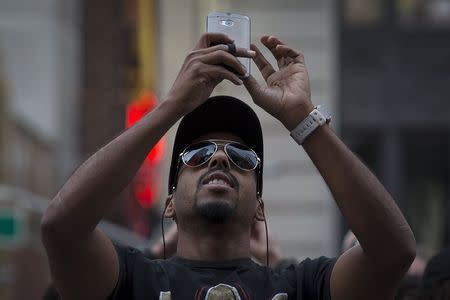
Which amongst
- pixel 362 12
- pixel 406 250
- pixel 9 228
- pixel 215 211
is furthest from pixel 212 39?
pixel 362 12

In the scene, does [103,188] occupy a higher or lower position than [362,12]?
higher

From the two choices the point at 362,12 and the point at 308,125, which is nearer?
the point at 308,125

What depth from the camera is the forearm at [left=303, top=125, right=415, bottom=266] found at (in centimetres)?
450

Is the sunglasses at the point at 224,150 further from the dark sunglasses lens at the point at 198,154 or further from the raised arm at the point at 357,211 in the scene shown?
the raised arm at the point at 357,211

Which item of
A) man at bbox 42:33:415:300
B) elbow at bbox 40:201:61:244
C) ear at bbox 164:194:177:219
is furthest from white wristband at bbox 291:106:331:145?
elbow at bbox 40:201:61:244

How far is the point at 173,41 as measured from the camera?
55.5 ft

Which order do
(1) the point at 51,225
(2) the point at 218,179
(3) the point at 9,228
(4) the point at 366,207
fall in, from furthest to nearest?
(3) the point at 9,228 → (2) the point at 218,179 → (4) the point at 366,207 → (1) the point at 51,225

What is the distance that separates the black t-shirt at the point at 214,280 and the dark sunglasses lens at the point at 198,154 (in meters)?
0.34

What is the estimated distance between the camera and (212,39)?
461 cm

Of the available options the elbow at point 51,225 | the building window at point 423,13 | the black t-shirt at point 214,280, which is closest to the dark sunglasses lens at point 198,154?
the black t-shirt at point 214,280

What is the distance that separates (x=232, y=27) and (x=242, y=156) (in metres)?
0.49

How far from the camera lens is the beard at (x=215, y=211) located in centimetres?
466

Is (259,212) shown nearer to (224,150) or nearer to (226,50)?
(224,150)

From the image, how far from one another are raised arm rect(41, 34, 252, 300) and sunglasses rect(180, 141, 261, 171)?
0.30 meters
